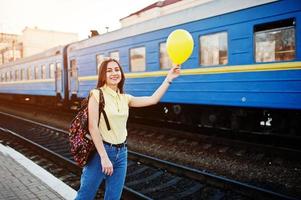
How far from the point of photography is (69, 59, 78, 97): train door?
628 inches

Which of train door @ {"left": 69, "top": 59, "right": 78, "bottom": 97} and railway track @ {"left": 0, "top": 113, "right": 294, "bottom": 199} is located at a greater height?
train door @ {"left": 69, "top": 59, "right": 78, "bottom": 97}

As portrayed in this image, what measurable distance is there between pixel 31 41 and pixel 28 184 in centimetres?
5849

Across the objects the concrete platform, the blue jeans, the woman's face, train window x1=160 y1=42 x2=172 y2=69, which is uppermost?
train window x1=160 y1=42 x2=172 y2=69

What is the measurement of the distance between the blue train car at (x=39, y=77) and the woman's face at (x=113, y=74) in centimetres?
1483

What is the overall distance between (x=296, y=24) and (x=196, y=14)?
285 cm

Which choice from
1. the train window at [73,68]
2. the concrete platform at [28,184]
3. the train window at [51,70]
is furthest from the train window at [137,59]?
the train window at [51,70]

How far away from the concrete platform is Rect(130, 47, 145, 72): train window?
5387mm

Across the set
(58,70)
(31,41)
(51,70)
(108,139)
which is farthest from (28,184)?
(31,41)

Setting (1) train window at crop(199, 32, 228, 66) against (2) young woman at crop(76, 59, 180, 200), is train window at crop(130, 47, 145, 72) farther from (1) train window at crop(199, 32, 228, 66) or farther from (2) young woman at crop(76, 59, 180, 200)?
(2) young woman at crop(76, 59, 180, 200)

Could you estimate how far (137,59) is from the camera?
11.4 m

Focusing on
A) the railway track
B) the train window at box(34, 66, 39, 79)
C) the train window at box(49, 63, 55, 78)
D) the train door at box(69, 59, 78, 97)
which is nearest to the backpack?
the railway track

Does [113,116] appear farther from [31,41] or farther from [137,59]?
[31,41]

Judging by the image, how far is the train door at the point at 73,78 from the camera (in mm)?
15940

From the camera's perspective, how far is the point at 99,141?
291 centimetres
